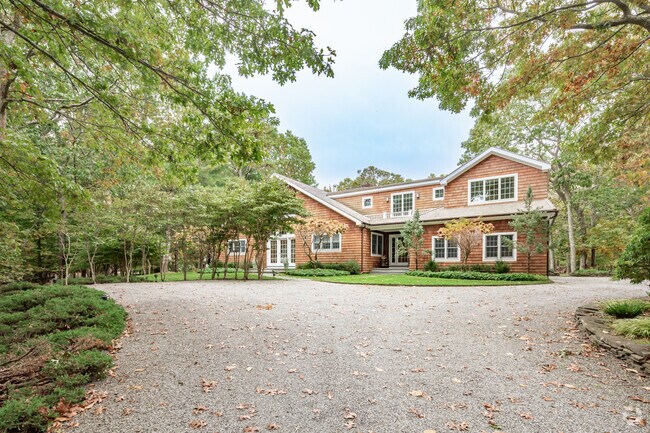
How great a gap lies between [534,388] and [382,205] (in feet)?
59.5

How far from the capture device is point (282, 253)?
21891 mm

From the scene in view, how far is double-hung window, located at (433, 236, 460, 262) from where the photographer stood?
1687cm

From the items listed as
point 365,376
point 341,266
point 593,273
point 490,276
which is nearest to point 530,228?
point 490,276

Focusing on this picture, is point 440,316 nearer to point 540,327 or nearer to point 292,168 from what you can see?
point 540,327

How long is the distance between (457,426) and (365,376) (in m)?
1.26

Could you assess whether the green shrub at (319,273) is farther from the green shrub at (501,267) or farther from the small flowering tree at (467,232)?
the green shrub at (501,267)

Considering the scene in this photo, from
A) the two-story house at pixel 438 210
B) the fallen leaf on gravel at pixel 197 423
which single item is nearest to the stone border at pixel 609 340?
the fallen leaf on gravel at pixel 197 423

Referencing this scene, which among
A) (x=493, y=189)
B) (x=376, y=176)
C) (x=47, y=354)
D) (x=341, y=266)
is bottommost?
(x=341, y=266)

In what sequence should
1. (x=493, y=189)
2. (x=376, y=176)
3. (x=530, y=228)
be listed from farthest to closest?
1. (x=376, y=176)
2. (x=493, y=189)
3. (x=530, y=228)

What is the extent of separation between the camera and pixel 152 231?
538 inches

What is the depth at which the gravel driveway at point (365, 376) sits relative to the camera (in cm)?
288

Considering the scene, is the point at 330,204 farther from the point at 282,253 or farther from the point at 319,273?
the point at 282,253

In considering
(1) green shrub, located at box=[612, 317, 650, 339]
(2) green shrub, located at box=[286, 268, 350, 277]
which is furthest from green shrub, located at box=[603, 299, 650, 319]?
(2) green shrub, located at box=[286, 268, 350, 277]

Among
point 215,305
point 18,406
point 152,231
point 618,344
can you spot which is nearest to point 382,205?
point 152,231
